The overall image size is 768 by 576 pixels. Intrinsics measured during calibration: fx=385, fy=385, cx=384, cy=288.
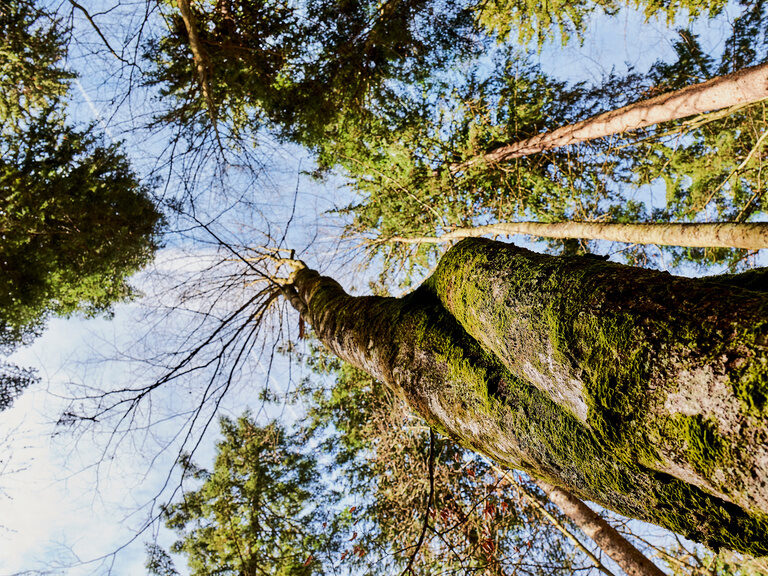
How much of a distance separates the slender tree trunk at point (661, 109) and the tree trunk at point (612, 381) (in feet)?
11.6

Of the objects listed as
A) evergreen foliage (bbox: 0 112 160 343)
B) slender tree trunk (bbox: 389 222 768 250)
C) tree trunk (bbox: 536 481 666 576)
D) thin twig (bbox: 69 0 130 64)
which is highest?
evergreen foliage (bbox: 0 112 160 343)

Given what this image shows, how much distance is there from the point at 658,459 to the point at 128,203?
7.79m

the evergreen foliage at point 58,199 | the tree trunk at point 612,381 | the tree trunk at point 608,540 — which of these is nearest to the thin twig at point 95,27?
the evergreen foliage at point 58,199

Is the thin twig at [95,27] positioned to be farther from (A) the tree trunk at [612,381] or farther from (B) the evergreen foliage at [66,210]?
(A) the tree trunk at [612,381]

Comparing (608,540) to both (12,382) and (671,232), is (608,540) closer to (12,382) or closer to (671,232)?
(671,232)

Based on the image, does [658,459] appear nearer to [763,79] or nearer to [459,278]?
[459,278]

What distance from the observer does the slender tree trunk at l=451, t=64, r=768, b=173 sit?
3426 mm

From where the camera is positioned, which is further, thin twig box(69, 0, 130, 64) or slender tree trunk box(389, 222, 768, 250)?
thin twig box(69, 0, 130, 64)

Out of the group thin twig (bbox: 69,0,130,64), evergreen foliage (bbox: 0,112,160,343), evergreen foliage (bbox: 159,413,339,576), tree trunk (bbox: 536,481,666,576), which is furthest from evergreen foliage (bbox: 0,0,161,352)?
tree trunk (bbox: 536,481,666,576)

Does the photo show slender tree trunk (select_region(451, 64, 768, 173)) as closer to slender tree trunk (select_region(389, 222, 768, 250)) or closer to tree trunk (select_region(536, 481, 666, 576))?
slender tree trunk (select_region(389, 222, 768, 250))

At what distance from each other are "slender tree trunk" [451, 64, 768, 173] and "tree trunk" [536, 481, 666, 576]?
4.05m

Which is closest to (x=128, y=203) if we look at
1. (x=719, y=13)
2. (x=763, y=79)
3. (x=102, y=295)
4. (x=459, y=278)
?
(x=102, y=295)

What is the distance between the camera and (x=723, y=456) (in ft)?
2.60

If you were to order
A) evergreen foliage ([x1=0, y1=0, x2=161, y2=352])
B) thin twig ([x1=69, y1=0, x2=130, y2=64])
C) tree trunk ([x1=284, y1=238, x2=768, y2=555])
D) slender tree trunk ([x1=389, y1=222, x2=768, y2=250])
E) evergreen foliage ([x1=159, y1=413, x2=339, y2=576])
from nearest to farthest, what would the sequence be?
tree trunk ([x1=284, y1=238, x2=768, y2=555])
slender tree trunk ([x1=389, y1=222, x2=768, y2=250])
thin twig ([x1=69, y1=0, x2=130, y2=64])
evergreen foliage ([x1=0, y1=0, x2=161, y2=352])
evergreen foliage ([x1=159, y1=413, x2=339, y2=576])
